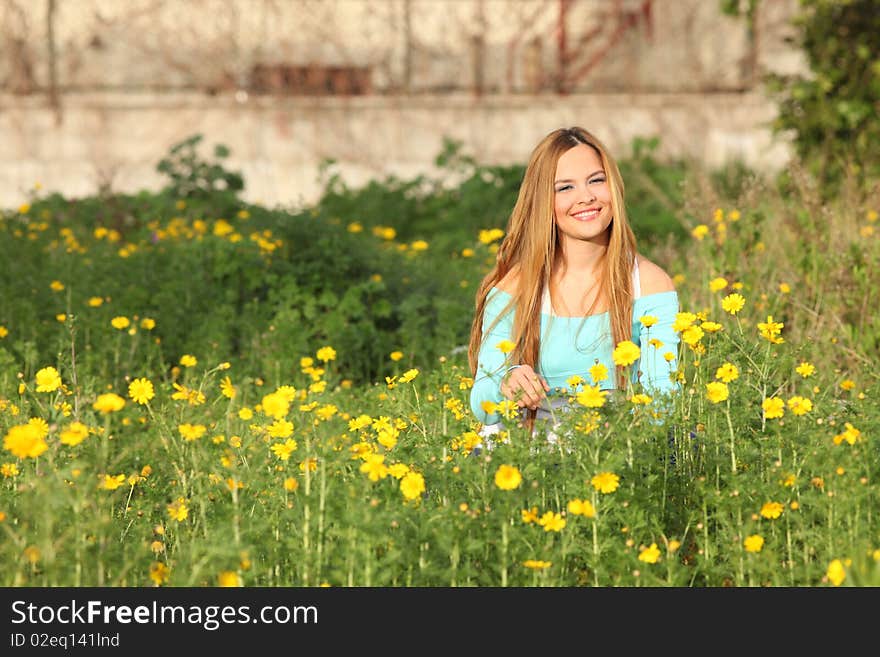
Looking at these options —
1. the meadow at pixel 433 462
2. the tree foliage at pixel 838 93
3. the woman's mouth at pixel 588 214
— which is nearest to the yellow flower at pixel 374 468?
the meadow at pixel 433 462

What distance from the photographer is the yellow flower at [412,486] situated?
2744mm

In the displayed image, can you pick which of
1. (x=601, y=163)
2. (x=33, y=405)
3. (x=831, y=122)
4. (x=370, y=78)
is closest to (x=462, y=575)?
(x=601, y=163)

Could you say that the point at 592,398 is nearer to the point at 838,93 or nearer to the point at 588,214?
the point at 588,214

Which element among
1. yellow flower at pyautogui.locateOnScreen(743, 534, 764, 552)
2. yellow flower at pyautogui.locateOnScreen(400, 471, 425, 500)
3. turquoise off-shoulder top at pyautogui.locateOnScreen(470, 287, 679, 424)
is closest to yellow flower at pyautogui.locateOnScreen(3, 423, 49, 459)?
yellow flower at pyautogui.locateOnScreen(400, 471, 425, 500)

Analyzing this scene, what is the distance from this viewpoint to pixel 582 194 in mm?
3650

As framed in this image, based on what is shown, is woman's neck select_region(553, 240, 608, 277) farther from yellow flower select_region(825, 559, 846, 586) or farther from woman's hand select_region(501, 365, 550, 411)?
yellow flower select_region(825, 559, 846, 586)

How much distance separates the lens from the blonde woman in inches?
143

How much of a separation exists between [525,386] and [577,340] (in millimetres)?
496

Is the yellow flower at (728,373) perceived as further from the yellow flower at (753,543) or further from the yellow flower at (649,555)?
the yellow flower at (649,555)

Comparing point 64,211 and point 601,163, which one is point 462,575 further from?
point 64,211

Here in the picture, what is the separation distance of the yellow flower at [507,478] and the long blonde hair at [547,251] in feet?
2.84

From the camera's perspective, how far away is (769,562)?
2.73 meters

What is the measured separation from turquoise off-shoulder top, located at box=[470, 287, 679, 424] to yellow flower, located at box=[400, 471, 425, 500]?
2.51 feet

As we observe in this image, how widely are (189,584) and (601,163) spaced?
1824 millimetres
